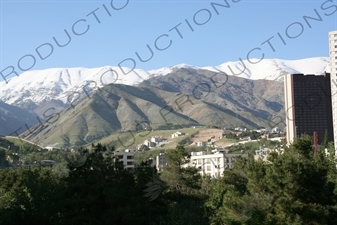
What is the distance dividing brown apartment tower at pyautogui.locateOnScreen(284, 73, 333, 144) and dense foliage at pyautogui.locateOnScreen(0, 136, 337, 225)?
76.8m

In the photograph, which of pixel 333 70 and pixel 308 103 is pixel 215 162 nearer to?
pixel 333 70

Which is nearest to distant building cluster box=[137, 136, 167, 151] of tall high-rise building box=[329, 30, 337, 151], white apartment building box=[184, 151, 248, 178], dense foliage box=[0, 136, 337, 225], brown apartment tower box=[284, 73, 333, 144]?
brown apartment tower box=[284, 73, 333, 144]

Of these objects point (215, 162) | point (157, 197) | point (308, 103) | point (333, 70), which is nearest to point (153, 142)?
point (308, 103)

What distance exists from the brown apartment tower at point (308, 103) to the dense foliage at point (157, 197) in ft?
252

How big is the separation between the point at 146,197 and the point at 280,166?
642 centimetres

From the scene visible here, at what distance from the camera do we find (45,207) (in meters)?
26.1

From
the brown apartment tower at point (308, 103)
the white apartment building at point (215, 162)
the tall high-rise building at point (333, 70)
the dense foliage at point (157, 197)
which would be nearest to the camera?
the dense foliage at point (157, 197)

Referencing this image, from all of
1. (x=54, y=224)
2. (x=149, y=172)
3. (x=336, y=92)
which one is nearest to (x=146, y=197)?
(x=149, y=172)

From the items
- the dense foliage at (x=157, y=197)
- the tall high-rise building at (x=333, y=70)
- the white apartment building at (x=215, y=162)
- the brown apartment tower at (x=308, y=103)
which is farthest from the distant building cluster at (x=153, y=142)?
the dense foliage at (x=157, y=197)

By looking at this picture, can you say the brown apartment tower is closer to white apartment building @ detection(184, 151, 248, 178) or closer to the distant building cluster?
white apartment building @ detection(184, 151, 248, 178)

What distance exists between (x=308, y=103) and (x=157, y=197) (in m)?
90.1

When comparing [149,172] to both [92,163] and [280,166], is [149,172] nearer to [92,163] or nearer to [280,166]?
[92,163]

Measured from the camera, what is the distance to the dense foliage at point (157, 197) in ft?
71.1

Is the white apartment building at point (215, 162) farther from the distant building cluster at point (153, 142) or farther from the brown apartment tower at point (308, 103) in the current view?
the distant building cluster at point (153, 142)
